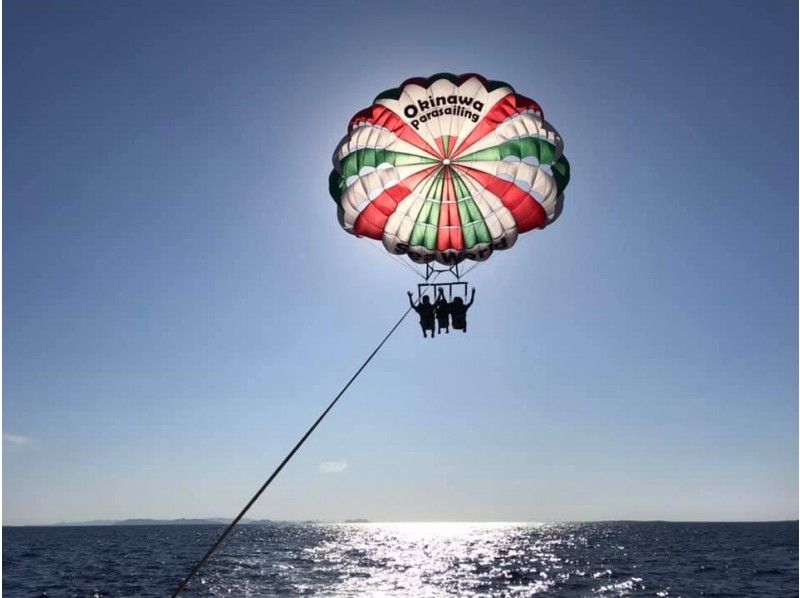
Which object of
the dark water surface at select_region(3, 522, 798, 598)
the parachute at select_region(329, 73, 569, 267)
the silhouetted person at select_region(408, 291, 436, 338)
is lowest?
the dark water surface at select_region(3, 522, 798, 598)

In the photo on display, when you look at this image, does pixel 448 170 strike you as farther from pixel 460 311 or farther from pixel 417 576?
pixel 417 576

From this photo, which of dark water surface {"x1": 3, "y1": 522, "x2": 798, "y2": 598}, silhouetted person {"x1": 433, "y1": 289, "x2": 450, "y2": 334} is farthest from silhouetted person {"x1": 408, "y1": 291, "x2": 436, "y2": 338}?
dark water surface {"x1": 3, "y1": 522, "x2": 798, "y2": 598}

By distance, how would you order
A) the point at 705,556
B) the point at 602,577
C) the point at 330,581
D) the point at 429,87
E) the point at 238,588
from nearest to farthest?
the point at 429,87 < the point at 238,588 < the point at 330,581 < the point at 602,577 < the point at 705,556

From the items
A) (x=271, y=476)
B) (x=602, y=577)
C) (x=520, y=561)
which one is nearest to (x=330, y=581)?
(x=602, y=577)

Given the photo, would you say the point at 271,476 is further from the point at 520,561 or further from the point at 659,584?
the point at 520,561

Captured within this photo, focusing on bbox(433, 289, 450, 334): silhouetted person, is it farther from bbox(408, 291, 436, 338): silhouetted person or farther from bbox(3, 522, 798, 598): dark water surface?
bbox(3, 522, 798, 598): dark water surface

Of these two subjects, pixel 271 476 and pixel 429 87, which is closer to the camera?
pixel 271 476

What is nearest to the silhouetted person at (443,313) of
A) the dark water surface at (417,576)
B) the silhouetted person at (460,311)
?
the silhouetted person at (460,311)
